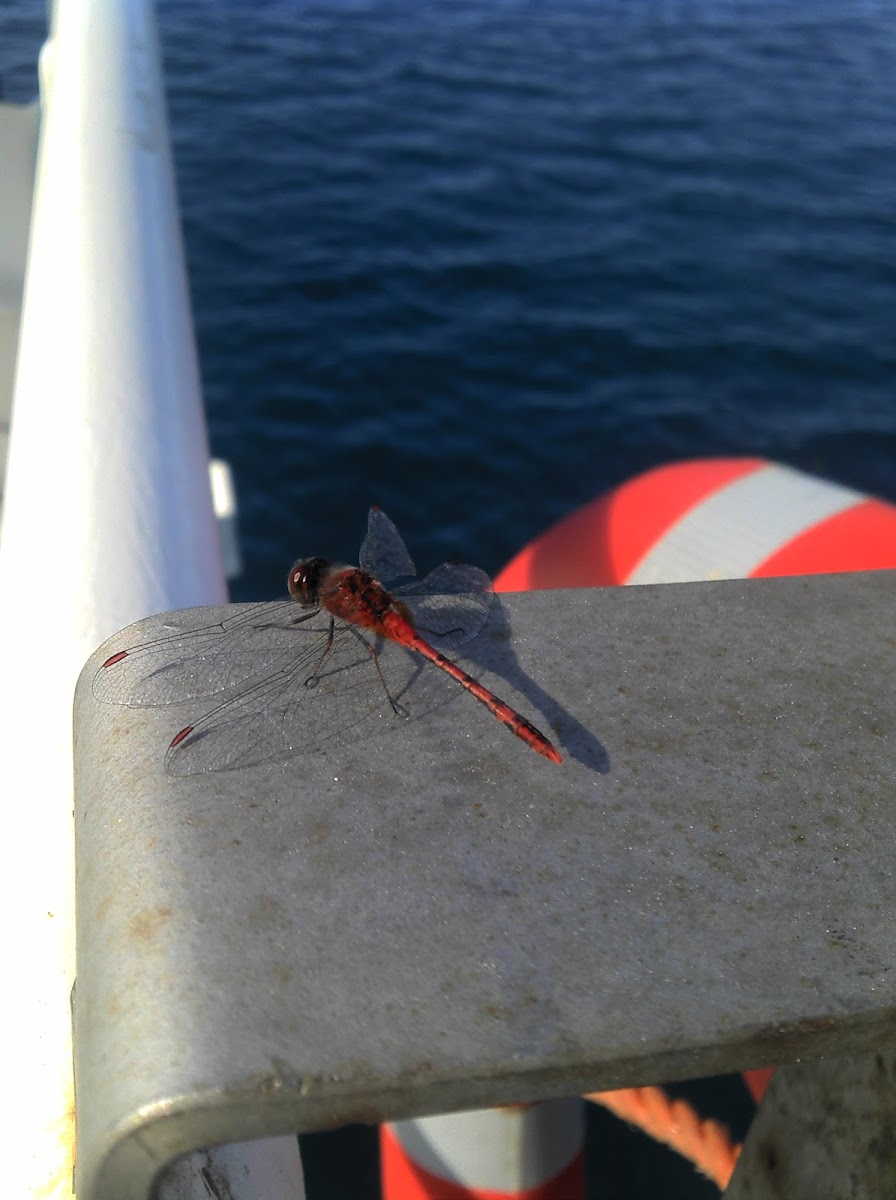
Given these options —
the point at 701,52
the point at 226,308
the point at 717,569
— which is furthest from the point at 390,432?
the point at 701,52

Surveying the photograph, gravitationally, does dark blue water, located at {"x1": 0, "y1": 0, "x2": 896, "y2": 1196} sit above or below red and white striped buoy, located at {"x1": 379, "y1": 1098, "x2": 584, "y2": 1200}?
above

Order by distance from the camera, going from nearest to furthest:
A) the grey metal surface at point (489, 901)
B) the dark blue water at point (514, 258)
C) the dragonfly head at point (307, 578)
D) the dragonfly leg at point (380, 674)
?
the grey metal surface at point (489, 901)
the dragonfly leg at point (380, 674)
the dragonfly head at point (307, 578)
the dark blue water at point (514, 258)

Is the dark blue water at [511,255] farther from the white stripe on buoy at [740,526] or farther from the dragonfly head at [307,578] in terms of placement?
the dragonfly head at [307,578]

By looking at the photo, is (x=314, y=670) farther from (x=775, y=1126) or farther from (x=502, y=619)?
(x=775, y=1126)

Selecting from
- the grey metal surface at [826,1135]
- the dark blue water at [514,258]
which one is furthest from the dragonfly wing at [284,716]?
the dark blue water at [514,258]

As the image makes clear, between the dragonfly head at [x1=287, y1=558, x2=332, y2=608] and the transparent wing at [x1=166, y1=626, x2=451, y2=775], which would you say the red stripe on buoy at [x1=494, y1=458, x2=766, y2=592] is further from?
the transparent wing at [x1=166, y1=626, x2=451, y2=775]

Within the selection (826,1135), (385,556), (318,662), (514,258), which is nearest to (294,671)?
(318,662)

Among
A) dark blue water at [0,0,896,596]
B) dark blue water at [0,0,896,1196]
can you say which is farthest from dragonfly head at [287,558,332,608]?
dark blue water at [0,0,896,596]
